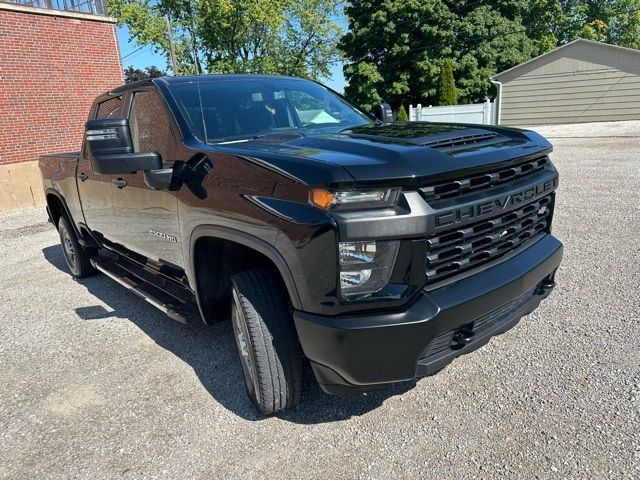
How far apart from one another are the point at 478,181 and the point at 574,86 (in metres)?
24.4

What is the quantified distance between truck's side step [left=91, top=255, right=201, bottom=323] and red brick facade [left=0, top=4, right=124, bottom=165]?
31.0ft

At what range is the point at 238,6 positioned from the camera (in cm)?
3266

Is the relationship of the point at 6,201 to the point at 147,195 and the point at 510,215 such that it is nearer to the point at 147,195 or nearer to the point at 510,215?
the point at 147,195

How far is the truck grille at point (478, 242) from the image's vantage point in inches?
83.3

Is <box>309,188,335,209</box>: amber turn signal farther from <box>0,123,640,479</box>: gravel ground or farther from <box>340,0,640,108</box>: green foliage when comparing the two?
<box>340,0,640,108</box>: green foliage

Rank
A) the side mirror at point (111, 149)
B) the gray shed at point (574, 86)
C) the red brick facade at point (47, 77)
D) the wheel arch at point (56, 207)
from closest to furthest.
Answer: the side mirror at point (111, 149)
the wheel arch at point (56, 207)
the red brick facade at point (47, 77)
the gray shed at point (574, 86)

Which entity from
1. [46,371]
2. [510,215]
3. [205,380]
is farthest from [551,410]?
[46,371]

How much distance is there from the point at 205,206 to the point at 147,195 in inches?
33.0

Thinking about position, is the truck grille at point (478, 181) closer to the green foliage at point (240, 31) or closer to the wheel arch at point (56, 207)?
the wheel arch at point (56, 207)

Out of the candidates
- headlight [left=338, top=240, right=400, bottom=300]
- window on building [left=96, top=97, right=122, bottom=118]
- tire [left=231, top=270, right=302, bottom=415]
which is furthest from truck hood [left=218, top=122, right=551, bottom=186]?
window on building [left=96, top=97, right=122, bottom=118]

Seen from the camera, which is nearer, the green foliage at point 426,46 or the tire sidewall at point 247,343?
the tire sidewall at point 247,343

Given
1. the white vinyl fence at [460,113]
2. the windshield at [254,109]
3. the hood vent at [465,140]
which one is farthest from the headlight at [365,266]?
the white vinyl fence at [460,113]

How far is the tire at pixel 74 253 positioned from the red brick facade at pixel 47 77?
7866 millimetres

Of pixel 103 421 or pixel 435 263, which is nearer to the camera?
pixel 435 263
